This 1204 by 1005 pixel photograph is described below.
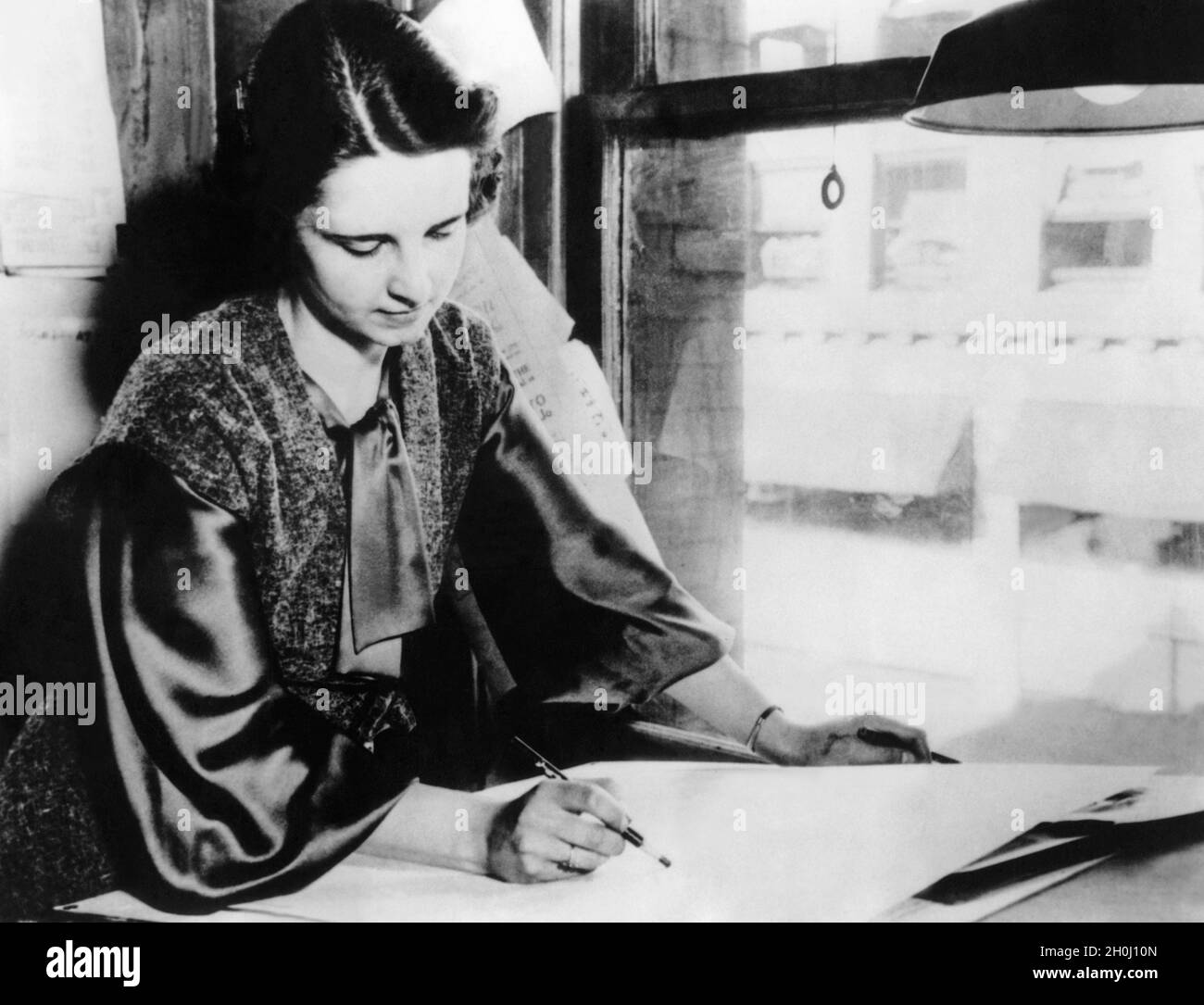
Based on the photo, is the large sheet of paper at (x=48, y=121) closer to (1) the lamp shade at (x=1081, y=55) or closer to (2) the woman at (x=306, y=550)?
(2) the woman at (x=306, y=550)

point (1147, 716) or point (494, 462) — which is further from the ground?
point (494, 462)

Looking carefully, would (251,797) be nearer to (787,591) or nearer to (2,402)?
(2,402)

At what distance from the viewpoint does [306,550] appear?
163 centimetres

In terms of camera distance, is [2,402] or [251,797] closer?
[251,797]

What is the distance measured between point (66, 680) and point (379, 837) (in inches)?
20.6

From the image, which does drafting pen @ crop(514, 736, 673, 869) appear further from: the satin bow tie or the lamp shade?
the lamp shade

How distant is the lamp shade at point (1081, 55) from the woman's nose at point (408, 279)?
737mm

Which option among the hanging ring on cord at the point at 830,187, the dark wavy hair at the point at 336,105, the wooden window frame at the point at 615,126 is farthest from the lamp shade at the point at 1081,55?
the dark wavy hair at the point at 336,105

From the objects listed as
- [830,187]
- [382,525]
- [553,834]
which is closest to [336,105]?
[382,525]

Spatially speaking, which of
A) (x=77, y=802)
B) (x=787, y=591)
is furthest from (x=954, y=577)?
(x=77, y=802)

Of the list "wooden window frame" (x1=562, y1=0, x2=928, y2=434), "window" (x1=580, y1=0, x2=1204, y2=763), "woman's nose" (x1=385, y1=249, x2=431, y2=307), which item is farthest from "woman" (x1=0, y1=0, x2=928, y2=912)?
"window" (x1=580, y1=0, x2=1204, y2=763)

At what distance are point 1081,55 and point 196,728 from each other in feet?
4.83

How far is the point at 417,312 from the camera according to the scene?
166 cm
